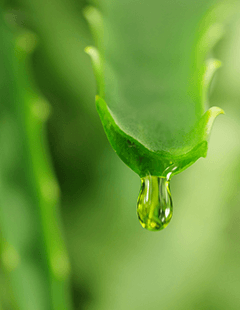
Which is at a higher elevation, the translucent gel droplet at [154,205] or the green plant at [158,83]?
the green plant at [158,83]

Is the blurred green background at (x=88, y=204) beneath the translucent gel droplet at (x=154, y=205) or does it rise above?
above

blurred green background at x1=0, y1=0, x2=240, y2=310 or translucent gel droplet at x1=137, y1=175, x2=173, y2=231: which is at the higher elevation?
blurred green background at x1=0, y1=0, x2=240, y2=310
